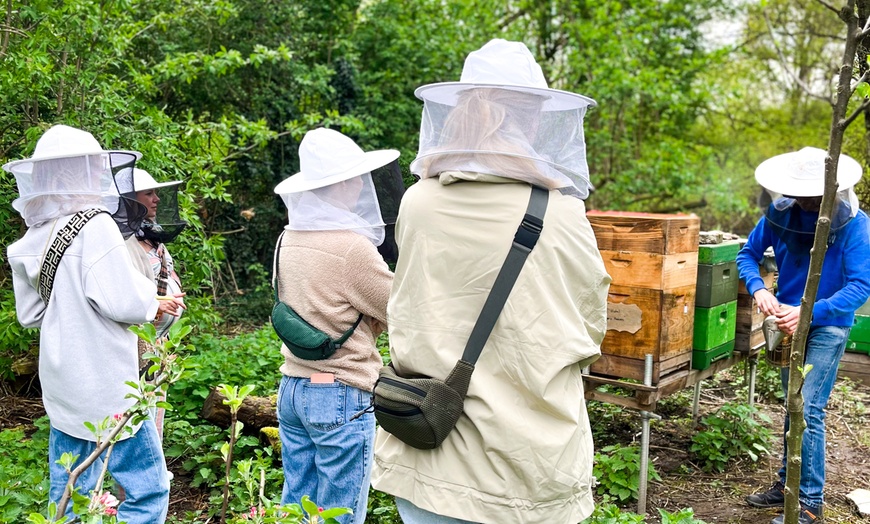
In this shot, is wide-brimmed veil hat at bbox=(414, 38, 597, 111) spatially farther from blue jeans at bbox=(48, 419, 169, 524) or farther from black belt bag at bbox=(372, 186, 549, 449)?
blue jeans at bbox=(48, 419, 169, 524)

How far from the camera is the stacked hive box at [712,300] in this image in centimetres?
393

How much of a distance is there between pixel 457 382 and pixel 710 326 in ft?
8.20

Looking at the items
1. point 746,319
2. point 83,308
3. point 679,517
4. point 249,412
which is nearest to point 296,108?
point 249,412

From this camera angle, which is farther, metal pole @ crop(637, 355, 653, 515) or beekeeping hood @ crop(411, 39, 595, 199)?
metal pole @ crop(637, 355, 653, 515)

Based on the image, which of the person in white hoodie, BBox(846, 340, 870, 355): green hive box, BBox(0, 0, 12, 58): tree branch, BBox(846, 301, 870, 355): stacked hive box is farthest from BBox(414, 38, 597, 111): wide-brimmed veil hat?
BBox(846, 340, 870, 355): green hive box

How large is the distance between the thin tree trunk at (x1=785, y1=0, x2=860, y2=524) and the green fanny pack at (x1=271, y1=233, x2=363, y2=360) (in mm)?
1587

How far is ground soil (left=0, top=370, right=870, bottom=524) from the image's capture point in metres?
4.02

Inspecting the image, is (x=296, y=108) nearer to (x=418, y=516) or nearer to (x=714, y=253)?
(x=714, y=253)

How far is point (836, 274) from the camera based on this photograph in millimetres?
3627

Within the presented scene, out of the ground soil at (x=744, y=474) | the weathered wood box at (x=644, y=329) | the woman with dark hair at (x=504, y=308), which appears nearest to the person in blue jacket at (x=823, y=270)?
the ground soil at (x=744, y=474)

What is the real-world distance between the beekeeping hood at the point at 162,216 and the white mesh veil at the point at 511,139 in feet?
5.84

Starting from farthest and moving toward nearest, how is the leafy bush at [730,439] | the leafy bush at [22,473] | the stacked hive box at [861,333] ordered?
the stacked hive box at [861,333] → the leafy bush at [730,439] → the leafy bush at [22,473]

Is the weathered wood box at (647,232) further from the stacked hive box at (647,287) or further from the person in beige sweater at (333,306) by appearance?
the person in beige sweater at (333,306)

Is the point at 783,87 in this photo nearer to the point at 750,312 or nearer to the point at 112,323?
the point at 750,312
